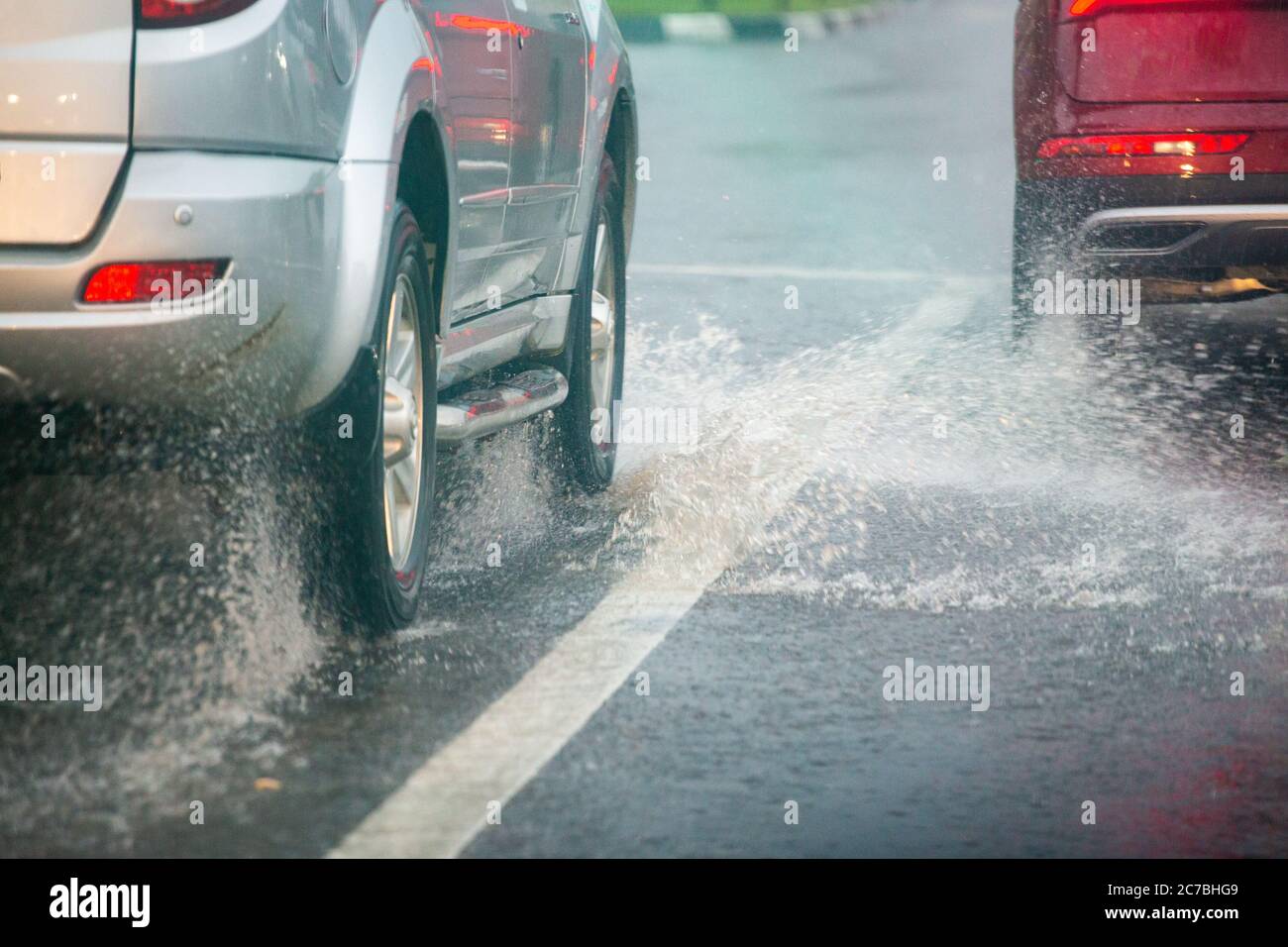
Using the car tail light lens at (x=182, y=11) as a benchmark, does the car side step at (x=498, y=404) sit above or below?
below

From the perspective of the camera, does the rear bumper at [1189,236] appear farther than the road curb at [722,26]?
No

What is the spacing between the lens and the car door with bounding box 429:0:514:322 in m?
5.15

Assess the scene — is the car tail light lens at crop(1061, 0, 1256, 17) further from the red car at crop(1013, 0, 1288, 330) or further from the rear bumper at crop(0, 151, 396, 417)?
the rear bumper at crop(0, 151, 396, 417)

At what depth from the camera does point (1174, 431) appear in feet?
26.0

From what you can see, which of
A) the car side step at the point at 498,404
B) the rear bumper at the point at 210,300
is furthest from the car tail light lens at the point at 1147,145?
the rear bumper at the point at 210,300

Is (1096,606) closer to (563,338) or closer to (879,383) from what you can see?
(563,338)

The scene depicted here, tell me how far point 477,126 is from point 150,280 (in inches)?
55.8

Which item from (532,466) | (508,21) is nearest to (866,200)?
(532,466)

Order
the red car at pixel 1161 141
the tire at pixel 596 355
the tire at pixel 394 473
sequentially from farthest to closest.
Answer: the red car at pixel 1161 141 < the tire at pixel 596 355 < the tire at pixel 394 473

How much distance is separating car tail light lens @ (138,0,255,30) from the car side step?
59.1 inches

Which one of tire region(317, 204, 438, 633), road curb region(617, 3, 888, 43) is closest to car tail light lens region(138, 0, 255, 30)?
tire region(317, 204, 438, 633)

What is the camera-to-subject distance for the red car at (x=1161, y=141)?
732 centimetres
